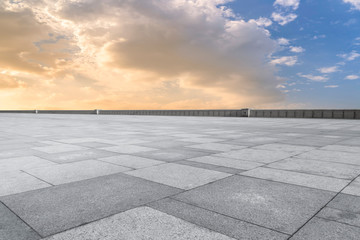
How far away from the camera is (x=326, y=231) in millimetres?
2715

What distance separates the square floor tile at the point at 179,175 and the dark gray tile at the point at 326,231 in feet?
5.73

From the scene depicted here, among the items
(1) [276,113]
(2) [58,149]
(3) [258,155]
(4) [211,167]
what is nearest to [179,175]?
(4) [211,167]

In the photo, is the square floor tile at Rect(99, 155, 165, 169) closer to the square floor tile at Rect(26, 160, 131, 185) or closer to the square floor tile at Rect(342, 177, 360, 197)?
the square floor tile at Rect(26, 160, 131, 185)

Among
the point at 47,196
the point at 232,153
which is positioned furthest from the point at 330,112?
the point at 47,196

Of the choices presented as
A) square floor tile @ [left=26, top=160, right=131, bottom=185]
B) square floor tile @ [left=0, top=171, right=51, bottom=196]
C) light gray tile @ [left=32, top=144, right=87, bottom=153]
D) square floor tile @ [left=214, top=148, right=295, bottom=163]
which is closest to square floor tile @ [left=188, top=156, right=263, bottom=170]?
square floor tile @ [left=214, top=148, right=295, bottom=163]

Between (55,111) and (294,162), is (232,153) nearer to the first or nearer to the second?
(294,162)

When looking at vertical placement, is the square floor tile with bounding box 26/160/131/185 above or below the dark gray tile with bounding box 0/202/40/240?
above

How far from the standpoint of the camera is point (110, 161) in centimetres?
602

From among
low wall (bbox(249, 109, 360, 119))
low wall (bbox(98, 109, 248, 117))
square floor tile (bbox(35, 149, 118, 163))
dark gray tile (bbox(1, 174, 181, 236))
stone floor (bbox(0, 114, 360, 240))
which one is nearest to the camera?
stone floor (bbox(0, 114, 360, 240))

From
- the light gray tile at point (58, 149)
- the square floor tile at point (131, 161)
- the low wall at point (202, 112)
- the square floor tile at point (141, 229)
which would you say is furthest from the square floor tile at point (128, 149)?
the low wall at point (202, 112)

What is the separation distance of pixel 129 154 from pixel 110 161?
2.96 feet

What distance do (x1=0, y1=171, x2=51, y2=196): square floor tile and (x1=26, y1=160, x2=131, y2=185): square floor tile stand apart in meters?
0.14

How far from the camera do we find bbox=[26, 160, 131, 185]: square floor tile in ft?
15.2

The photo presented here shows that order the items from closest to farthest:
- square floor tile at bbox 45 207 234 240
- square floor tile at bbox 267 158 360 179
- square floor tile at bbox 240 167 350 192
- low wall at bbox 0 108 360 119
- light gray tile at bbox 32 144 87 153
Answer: square floor tile at bbox 45 207 234 240 → square floor tile at bbox 240 167 350 192 → square floor tile at bbox 267 158 360 179 → light gray tile at bbox 32 144 87 153 → low wall at bbox 0 108 360 119
